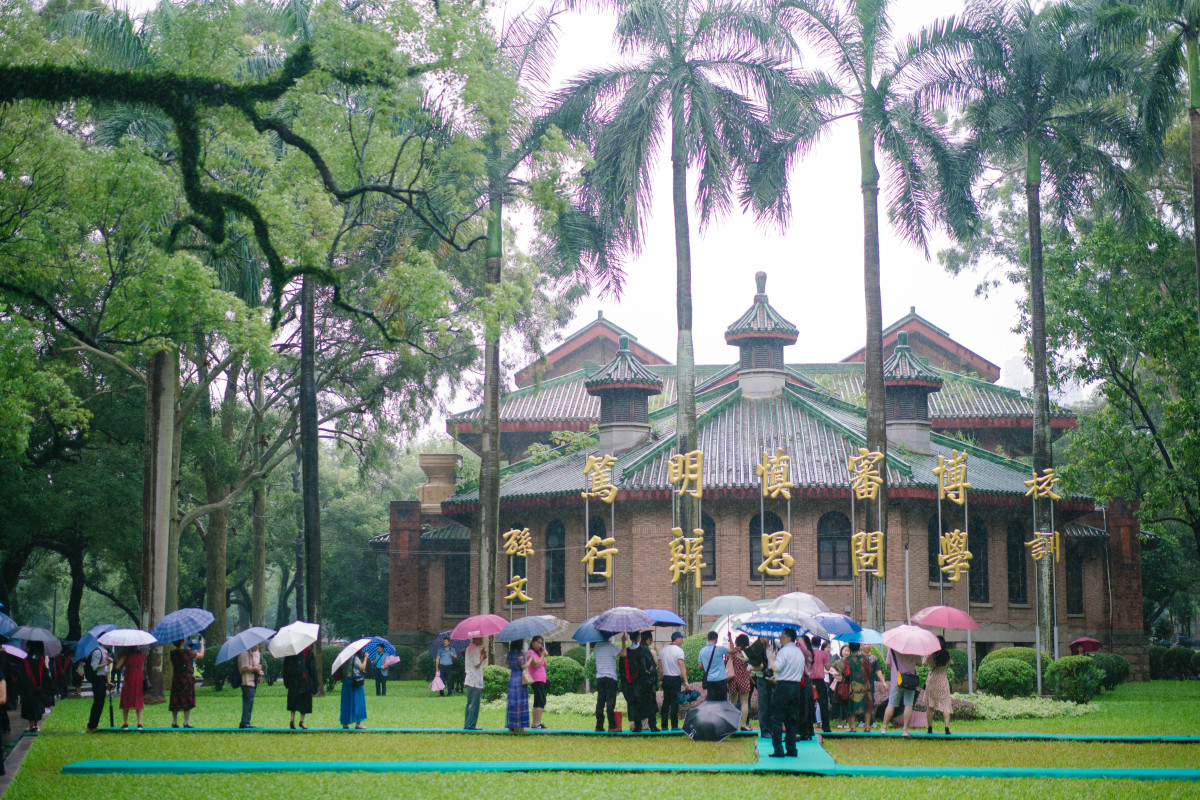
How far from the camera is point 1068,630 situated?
32.5 m

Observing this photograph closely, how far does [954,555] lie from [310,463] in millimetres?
15567

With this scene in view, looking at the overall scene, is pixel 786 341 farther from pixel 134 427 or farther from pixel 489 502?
pixel 134 427

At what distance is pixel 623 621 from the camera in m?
16.2

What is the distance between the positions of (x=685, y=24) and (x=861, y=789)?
18.5m

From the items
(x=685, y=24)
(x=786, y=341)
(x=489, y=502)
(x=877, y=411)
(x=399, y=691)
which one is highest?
(x=685, y=24)

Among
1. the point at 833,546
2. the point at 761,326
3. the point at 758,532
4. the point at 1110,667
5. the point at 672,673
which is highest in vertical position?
the point at 761,326

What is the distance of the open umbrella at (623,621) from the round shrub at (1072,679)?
1116 centimetres

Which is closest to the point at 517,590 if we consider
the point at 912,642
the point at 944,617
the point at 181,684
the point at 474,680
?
the point at 474,680

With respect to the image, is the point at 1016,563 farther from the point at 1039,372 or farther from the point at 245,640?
the point at 245,640

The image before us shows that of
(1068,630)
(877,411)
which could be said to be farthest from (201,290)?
(1068,630)

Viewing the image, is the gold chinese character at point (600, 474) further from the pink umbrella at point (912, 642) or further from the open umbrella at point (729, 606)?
the pink umbrella at point (912, 642)

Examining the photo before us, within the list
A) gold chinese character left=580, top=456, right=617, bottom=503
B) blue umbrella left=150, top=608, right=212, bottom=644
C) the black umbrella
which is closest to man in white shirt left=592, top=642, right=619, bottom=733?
the black umbrella

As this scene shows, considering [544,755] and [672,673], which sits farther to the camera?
[672,673]

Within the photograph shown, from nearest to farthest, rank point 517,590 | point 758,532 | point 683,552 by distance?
1. point 683,552
2. point 758,532
3. point 517,590
